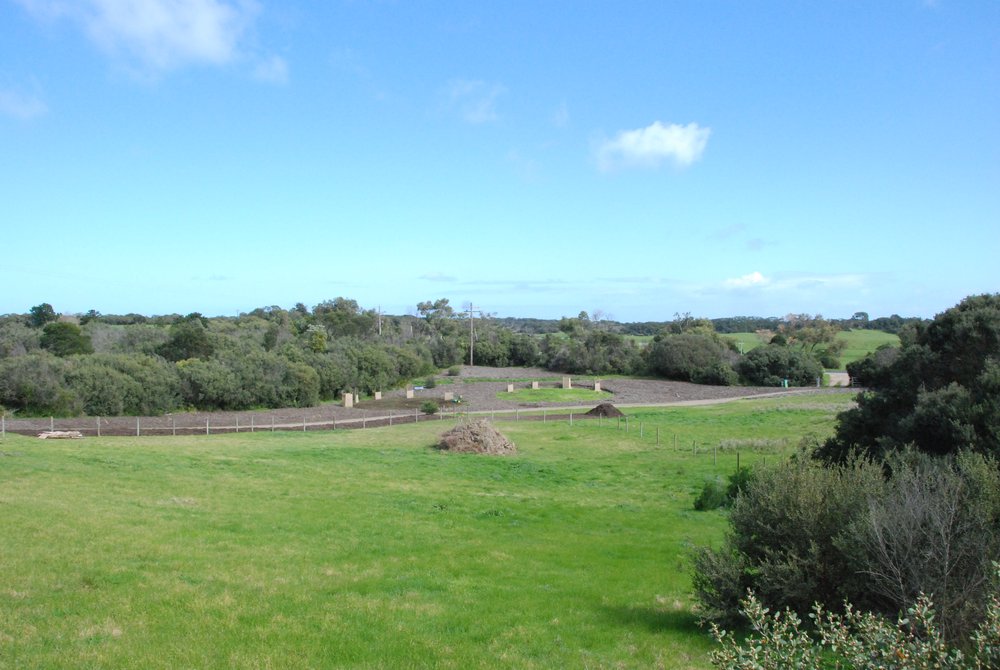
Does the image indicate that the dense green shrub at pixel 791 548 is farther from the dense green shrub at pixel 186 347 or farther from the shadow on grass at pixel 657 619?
the dense green shrub at pixel 186 347

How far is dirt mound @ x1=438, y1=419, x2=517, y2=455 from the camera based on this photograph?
101 ft

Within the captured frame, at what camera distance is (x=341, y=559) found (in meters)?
12.8

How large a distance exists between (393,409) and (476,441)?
2158 centimetres

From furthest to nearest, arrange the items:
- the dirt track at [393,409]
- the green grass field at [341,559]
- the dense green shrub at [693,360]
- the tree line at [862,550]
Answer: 1. the dense green shrub at [693,360]
2. the dirt track at [393,409]
3. the green grass field at [341,559]
4. the tree line at [862,550]

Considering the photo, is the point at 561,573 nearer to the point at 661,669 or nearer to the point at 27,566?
the point at 661,669

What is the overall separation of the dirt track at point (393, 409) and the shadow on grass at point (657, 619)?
32.2 m

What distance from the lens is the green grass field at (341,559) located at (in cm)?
801

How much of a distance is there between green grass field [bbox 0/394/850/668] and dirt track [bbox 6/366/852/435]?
11071 millimetres

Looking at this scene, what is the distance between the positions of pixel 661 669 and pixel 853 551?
8.40 feet

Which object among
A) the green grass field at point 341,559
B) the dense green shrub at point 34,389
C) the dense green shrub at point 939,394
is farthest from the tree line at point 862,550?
the dense green shrub at point 34,389

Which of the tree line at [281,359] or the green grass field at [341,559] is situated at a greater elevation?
Result: the tree line at [281,359]

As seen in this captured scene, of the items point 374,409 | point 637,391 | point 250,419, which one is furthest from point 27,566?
point 637,391

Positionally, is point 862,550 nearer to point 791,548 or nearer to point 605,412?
point 791,548

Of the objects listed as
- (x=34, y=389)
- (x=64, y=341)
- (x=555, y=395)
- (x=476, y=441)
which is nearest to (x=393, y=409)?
(x=555, y=395)
